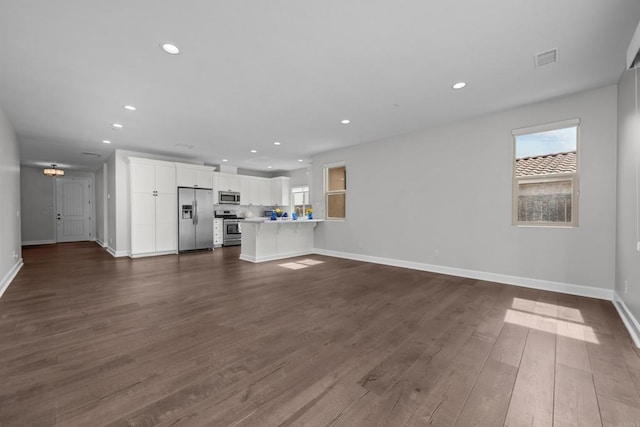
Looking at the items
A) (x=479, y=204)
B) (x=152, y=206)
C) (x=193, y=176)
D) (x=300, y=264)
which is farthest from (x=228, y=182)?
(x=479, y=204)

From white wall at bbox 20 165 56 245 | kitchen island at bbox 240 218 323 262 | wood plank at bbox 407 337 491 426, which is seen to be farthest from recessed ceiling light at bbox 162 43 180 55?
white wall at bbox 20 165 56 245

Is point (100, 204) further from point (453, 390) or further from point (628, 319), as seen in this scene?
point (628, 319)

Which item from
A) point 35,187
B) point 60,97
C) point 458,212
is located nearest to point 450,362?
point 458,212

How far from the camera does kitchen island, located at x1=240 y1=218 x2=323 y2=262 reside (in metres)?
6.04

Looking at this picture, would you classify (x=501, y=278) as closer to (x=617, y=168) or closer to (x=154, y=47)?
(x=617, y=168)

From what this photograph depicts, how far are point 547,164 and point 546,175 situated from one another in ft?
0.56

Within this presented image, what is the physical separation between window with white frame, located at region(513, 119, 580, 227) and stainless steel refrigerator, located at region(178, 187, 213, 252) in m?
7.38

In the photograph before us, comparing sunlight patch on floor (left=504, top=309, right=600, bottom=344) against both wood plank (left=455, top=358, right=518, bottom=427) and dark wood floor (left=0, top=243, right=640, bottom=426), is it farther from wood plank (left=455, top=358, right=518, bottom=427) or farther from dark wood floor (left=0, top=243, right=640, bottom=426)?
wood plank (left=455, top=358, right=518, bottom=427)

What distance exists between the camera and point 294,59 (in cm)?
281

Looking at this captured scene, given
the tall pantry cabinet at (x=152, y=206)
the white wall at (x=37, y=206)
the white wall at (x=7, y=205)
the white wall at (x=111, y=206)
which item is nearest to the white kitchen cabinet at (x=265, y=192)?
the tall pantry cabinet at (x=152, y=206)

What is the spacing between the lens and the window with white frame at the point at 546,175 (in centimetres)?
374

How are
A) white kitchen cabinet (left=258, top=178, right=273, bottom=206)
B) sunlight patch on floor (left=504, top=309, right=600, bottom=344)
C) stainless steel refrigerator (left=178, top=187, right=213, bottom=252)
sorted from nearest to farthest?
sunlight patch on floor (left=504, top=309, right=600, bottom=344)
stainless steel refrigerator (left=178, top=187, right=213, bottom=252)
white kitchen cabinet (left=258, top=178, right=273, bottom=206)

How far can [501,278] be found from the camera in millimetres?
4230

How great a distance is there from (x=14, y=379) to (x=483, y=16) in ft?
14.4
